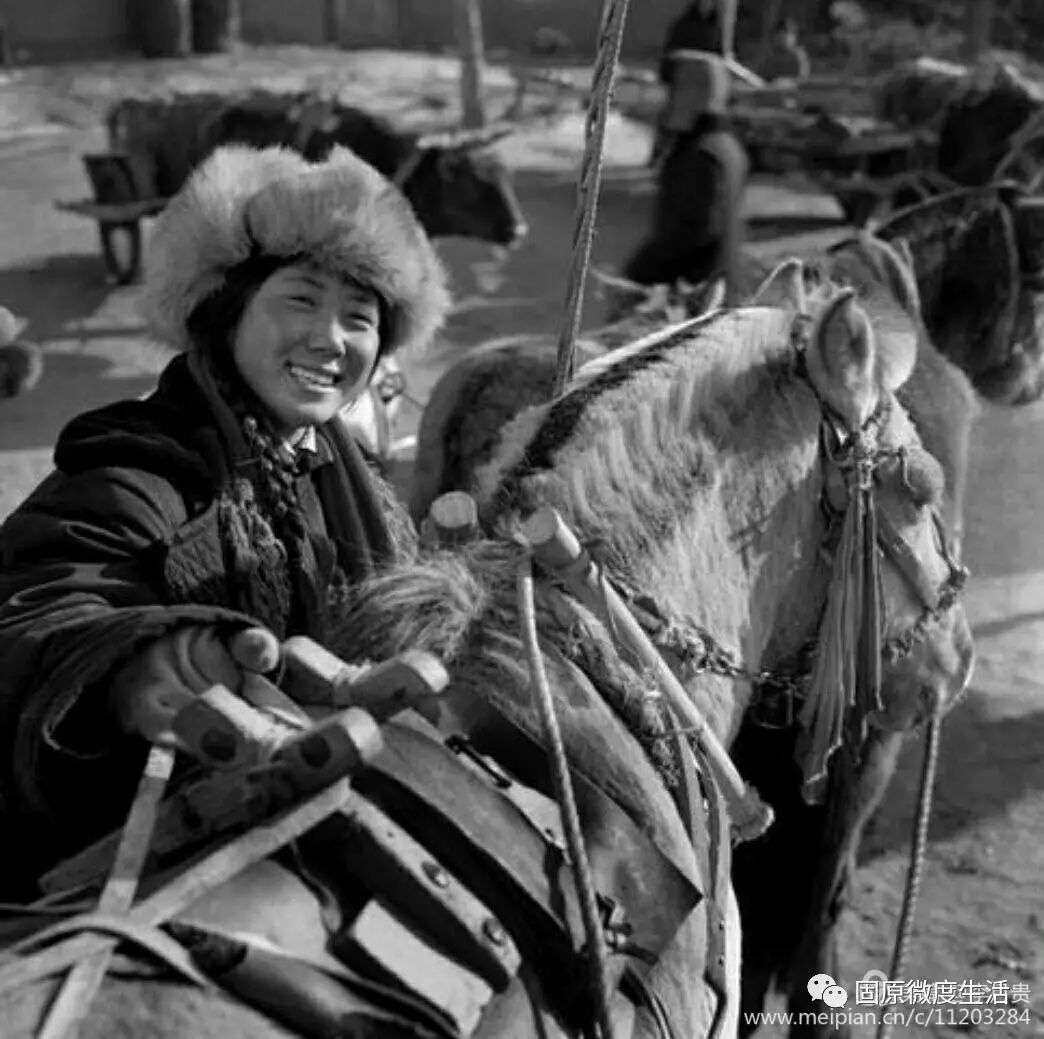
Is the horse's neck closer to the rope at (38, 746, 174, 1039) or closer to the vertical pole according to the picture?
the rope at (38, 746, 174, 1039)

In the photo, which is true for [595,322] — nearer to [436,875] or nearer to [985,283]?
[985,283]

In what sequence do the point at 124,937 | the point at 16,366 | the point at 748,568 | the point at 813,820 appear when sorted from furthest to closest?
1. the point at 16,366
2. the point at 813,820
3. the point at 748,568
4. the point at 124,937

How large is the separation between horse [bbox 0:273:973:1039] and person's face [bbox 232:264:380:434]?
0.96 ft

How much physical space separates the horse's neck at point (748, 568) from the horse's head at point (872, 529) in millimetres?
43

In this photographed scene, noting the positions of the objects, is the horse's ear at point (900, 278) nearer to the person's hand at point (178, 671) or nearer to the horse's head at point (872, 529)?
the horse's head at point (872, 529)

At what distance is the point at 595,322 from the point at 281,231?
637 cm

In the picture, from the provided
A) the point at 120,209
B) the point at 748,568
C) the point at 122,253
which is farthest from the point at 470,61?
the point at 748,568

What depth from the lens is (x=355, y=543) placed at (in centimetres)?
221

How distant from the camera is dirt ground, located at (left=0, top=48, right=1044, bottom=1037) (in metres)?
3.75

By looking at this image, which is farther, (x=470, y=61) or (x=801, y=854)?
(x=470, y=61)

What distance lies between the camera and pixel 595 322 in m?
8.27

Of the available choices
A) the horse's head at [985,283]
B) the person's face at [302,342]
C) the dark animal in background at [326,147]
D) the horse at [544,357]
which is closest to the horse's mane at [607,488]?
the person's face at [302,342]

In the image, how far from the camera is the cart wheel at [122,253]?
30.8 ft

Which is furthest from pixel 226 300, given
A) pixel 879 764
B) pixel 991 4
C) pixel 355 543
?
pixel 991 4
